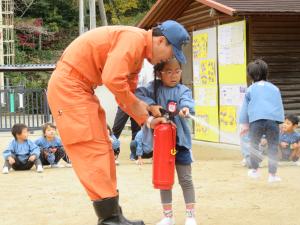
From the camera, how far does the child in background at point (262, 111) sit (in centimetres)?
719

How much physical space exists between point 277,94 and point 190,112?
2838mm

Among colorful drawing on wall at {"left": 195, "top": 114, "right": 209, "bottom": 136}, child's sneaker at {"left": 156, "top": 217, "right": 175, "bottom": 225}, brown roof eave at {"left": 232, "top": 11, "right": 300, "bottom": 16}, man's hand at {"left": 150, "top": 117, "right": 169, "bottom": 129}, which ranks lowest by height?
child's sneaker at {"left": 156, "top": 217, "right": 175, "bottom": 225}

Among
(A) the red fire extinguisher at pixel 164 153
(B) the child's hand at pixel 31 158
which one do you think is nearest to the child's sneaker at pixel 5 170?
(B) the child's hand at pixel 31 158

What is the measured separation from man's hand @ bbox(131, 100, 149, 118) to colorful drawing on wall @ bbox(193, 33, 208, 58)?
816 centimetres

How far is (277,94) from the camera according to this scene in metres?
7.34

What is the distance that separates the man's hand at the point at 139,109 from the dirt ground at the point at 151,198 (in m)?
1.20

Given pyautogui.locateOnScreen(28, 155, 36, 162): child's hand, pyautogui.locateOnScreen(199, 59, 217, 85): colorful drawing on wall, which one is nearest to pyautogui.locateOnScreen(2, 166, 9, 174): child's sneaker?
pyautogui.locateOnScreen(28, 155, 36, 162): child's hand

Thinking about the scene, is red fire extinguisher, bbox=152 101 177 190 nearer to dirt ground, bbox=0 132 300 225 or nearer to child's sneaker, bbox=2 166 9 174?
dirt ground, bbox=0 132 300 225

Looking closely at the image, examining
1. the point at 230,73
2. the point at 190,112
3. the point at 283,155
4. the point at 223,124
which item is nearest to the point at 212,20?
the point at 230,73

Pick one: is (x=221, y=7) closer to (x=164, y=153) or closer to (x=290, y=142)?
(x=290, y=142)

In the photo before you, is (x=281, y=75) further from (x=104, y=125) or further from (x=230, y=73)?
(x=104, y=125)

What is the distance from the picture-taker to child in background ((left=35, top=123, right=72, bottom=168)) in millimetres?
9250

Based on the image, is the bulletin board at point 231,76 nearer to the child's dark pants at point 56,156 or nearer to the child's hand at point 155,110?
the child's dark pants at point 56,156

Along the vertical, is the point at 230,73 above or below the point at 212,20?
below
